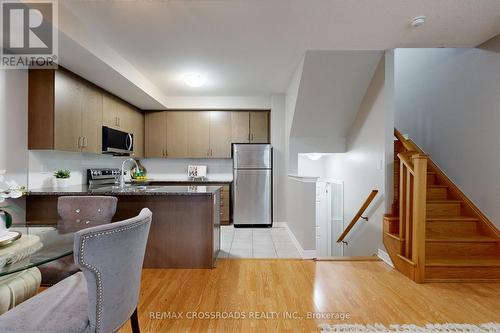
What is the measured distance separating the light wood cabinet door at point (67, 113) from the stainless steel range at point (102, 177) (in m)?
0.79

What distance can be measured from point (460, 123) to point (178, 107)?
15.3ft

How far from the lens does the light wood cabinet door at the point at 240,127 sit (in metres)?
5.14

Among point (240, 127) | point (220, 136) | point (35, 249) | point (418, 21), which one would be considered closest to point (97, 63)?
point (35, 249)

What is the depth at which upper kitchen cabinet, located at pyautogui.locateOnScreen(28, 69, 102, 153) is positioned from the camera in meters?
2.81

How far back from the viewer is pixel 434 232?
9.70 ft

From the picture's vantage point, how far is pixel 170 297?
221 centimetres

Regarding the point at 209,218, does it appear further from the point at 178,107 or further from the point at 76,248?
the point at 178,107

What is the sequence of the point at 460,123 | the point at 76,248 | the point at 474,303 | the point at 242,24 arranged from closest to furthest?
the point at 76,248, the point at 474,303, the point at 242,24, the point at 460,123

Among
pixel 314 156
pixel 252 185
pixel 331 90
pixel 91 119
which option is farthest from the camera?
pixel 314 156

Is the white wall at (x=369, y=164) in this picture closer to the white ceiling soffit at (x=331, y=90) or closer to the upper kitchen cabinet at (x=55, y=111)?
the white ceiling soffit at (x=331, y=90)

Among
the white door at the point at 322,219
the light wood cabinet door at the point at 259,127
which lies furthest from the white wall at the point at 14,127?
the white door at the point at 322,219

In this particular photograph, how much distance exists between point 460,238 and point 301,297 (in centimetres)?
207

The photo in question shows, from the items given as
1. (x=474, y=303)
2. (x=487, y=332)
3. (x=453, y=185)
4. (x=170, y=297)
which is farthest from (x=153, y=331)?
(x=453, y=185)

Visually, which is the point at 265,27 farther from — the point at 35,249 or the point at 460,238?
the point at 460,238
